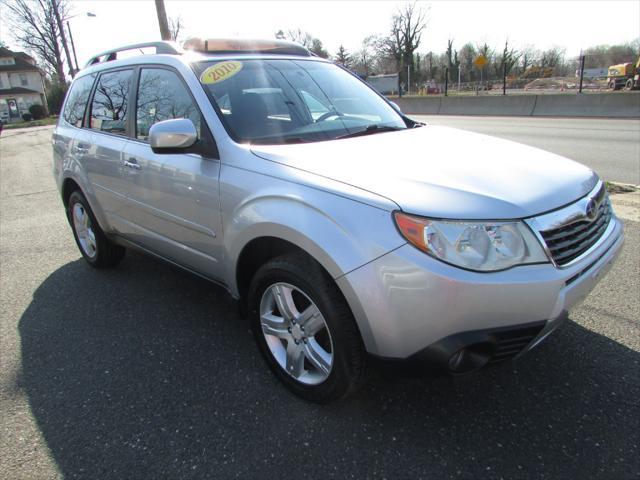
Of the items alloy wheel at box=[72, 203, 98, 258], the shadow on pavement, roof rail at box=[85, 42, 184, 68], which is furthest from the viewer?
alloy wheel at box=[72, 203, 98, 258]

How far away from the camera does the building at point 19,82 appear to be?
2500 inches

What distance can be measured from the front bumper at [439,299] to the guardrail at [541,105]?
17535 millimetres

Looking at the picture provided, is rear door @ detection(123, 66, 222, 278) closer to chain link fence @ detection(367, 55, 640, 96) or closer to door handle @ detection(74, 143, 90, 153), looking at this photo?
door handle @ detection(74, 143, 90, 153)

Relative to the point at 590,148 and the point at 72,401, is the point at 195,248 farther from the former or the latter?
the point at 590,148

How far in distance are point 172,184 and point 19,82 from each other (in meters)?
79.2

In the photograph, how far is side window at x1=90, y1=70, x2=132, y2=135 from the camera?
359 cm

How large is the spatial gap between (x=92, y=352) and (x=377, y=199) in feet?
7.28

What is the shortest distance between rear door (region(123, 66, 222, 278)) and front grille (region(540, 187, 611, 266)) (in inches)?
66.1

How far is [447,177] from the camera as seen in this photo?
84.0 inches

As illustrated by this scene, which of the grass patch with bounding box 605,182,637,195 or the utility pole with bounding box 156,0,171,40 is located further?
the utility pole with bounding box 156,0,171,40

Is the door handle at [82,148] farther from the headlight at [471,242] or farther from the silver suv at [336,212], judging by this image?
the headlight at [471,242]

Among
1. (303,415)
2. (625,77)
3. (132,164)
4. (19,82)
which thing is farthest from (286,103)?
(19,82)

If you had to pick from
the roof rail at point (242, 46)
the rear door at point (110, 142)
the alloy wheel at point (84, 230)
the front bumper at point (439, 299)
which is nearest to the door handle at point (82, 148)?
the rear door at point (110, 142)

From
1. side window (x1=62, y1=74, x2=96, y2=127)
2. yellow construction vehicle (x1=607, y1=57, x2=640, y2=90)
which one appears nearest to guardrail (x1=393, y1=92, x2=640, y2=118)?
yellow construction vehicle (x1=607, y1=57, x2=640, y2=90)
